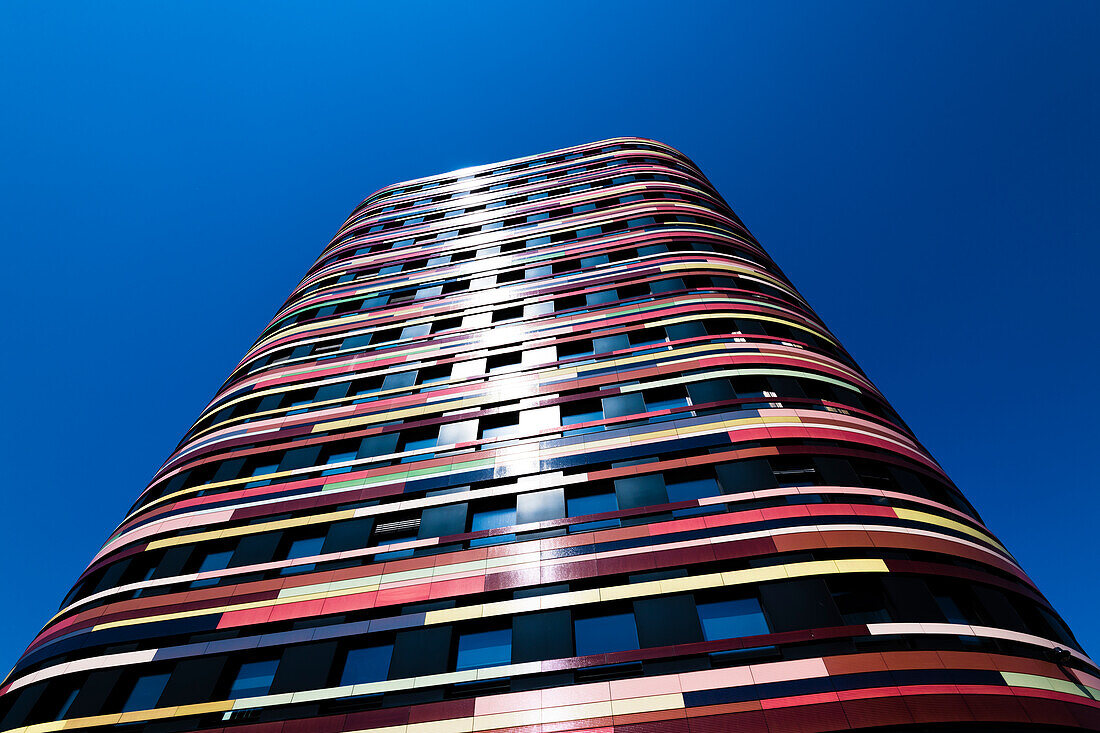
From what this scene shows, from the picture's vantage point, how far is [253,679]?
19625 mm

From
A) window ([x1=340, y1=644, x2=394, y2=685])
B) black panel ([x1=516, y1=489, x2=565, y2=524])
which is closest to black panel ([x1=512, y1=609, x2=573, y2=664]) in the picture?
black panel ([x1=516, y1=489, x2=565, y2=524])

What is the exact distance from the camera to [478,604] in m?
20.1

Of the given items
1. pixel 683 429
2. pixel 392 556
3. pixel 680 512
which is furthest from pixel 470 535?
pixel 683 429

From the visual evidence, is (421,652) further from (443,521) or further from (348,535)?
(348,535)

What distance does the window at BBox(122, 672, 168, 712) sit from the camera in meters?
19.4

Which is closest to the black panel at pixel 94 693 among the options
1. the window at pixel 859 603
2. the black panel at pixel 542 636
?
the black panel at pixel 542 636

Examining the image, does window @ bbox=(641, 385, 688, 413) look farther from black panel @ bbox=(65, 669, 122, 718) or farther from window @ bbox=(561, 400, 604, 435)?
black panel @ bbox=(65, 669, 122, 718)

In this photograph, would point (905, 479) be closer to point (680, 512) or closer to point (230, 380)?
point (680, 512)

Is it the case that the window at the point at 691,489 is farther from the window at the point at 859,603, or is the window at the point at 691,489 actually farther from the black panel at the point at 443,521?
the black panel at the point at 443,521

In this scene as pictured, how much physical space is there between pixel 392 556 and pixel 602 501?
8663 millimetres

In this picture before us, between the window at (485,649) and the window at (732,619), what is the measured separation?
6484 mm

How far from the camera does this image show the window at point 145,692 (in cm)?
1938

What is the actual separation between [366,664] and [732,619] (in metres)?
12.3

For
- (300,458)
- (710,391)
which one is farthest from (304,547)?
(710,391)
